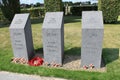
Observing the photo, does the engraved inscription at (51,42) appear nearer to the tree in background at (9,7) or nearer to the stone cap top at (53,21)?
the stone cap top at (53,21)

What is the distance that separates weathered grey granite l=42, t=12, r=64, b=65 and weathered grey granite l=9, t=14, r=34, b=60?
0.76 metres

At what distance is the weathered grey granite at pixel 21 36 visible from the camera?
6.21 meters

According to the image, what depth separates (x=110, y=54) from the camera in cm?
686

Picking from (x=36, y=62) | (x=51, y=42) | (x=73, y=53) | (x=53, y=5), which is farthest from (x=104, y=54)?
(x=53, y=5)

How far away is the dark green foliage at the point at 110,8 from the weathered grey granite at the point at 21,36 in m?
7.92

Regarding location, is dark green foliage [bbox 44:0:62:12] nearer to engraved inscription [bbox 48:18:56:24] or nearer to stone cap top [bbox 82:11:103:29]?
engraved inscription [bbox 48:18:56:24]

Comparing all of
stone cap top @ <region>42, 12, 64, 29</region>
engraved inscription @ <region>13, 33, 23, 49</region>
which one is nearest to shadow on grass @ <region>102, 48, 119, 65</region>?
stone cap top @ <region>42, 12, 64, 29</region>

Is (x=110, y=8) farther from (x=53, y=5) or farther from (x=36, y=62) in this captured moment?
(x=36, y=62)

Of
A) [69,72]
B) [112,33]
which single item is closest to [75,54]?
[69,72]

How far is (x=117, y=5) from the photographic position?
1283cm

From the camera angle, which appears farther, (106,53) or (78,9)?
(78,9)

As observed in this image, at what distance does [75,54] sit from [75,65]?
1.08 m

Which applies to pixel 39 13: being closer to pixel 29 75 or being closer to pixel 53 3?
pixel 53 3

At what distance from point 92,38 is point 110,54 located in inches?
68.3
